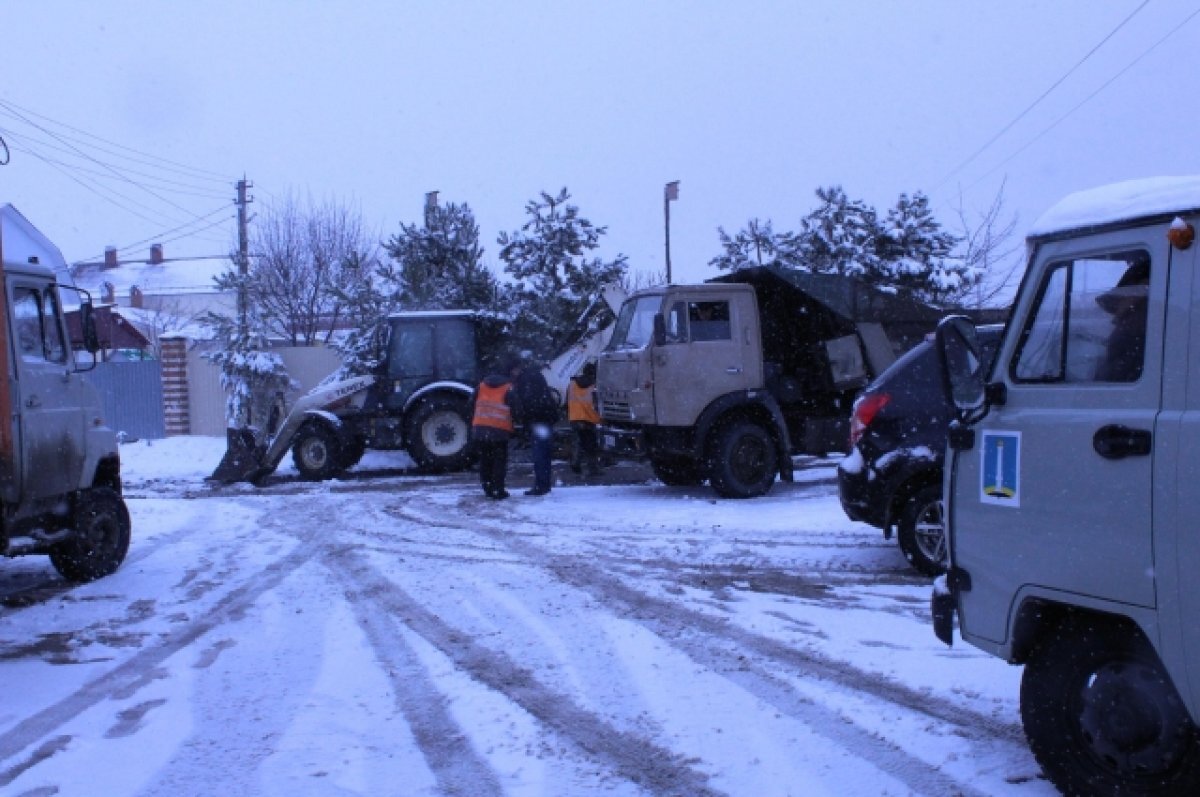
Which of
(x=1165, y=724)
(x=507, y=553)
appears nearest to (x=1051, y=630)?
(x=1165, y=724)

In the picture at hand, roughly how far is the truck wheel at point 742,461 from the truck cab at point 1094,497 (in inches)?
307

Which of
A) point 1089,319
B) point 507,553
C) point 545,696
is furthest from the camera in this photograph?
point 507,553

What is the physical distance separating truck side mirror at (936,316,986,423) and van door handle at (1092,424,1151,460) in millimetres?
601

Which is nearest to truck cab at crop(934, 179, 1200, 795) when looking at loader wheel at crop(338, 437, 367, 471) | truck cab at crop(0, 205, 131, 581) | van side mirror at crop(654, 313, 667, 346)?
truck cab at crop(0, 205, 131, 581)

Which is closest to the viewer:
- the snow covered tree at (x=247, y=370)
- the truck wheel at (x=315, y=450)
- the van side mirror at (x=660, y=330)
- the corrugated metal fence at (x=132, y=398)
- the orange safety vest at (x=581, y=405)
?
the van side mirror at (x=660, y=330)

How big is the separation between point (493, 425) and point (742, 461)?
2944mm

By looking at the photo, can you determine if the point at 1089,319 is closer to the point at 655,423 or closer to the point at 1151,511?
the point at 1151,511

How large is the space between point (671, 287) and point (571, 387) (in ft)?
11.1

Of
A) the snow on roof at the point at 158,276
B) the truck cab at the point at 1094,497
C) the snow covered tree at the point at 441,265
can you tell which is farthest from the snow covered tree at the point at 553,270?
the snow on roof at the point at 158,276

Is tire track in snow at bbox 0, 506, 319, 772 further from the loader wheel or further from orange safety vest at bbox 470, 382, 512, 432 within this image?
the loader wheel

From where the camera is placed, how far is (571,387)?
15102 millimetres

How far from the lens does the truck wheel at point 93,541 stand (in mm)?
8453

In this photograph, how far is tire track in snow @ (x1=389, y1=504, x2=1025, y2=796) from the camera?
4375 mm

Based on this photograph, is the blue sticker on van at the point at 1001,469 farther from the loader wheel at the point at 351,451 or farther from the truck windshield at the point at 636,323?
the loader wheel at the point at 351,451
